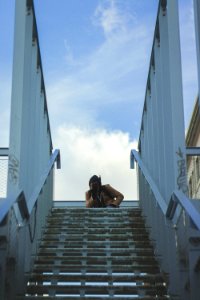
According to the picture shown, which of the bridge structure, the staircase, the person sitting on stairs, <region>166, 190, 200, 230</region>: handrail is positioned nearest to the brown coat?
the person sitting on stairs

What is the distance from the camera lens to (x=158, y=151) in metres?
10.9

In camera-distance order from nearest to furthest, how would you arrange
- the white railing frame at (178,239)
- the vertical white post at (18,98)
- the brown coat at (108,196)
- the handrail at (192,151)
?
the white railing frame at (178,239), the vertical white post at (18,98), the handrail at (192,151), the brown coat at (108,196)

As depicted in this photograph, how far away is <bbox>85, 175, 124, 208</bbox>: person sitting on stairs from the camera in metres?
13.3

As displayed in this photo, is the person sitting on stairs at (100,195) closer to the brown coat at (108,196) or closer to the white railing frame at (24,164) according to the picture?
the brown coat at (108,196)

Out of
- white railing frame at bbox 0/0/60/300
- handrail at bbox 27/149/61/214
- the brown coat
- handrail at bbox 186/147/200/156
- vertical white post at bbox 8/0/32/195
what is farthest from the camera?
the brown coat

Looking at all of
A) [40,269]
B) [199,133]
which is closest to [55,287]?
[40,269]

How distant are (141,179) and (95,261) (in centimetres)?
404

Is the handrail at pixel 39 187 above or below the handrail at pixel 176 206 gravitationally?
above

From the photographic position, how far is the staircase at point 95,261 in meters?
7.56

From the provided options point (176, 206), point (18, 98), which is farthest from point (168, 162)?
point (176, 206)

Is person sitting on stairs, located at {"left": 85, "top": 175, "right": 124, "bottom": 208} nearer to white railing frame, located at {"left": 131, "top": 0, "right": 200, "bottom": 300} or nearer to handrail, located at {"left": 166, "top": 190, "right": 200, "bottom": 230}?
white railing frame, located at {"left": 131, "top": 0, "right": 200, "bottom": 300}

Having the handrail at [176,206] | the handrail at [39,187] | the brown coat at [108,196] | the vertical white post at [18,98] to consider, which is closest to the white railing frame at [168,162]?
the handrail at [176,206]

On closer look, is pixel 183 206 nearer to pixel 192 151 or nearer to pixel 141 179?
pixel 192 151

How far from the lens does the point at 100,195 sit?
13.4m
